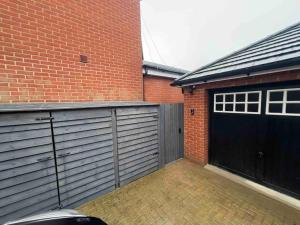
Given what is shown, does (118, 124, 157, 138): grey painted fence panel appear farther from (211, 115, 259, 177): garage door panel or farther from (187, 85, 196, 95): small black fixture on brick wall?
(211, 115, 259, 177): garage door panel

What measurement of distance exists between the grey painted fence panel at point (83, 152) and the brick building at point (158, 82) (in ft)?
8.91

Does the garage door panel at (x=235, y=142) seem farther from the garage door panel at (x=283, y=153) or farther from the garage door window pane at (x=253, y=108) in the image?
the garage door panel at (x=283, y=153)

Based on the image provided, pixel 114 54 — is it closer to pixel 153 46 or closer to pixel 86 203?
pixel 86 203

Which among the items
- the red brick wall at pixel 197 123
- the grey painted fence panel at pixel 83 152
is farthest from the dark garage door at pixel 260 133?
the grey painted fence panel at pixel 83 152

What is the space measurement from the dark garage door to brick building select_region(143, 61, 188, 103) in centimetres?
238

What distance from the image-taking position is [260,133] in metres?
3.54

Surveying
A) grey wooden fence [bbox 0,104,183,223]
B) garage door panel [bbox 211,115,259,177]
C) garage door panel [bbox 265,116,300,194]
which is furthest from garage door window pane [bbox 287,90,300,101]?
grey wooden fence [bbox 0,104,183,223]

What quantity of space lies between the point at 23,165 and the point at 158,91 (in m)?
5.03

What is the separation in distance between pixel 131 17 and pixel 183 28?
1213cm

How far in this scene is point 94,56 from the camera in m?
3.95

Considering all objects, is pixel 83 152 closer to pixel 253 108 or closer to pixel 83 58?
pixel 83 58

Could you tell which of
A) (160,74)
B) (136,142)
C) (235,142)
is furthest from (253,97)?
(160,74)

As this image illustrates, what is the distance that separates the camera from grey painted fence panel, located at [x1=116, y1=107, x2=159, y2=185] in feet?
12.3

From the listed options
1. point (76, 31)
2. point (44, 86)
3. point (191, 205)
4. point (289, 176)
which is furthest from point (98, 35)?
point (289, 176)
